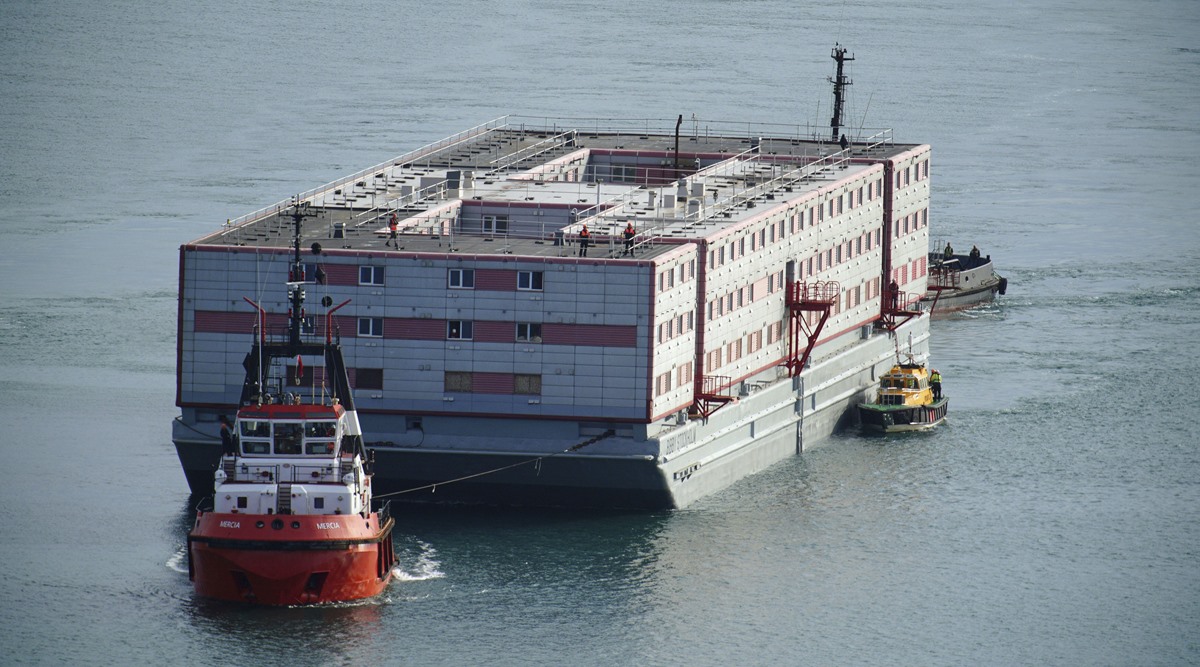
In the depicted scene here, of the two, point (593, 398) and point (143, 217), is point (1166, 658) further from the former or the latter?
point (143, 217)

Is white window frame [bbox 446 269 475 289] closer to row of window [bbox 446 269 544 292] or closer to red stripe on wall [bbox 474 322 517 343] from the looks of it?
row of window [bbox 446 269 544 292]

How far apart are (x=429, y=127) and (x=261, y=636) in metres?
116

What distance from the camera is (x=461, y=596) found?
87.6 m

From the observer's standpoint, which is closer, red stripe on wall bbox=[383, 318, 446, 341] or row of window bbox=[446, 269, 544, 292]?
row of window bbox=[446, 269, 544, 292]

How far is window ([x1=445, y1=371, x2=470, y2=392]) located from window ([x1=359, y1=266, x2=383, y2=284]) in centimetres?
424

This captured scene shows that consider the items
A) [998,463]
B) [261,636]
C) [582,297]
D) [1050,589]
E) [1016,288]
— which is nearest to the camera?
[261,636]

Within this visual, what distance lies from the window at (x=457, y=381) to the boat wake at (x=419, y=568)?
691cm

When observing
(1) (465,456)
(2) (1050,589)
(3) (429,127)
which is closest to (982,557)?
(2) (1050,589)

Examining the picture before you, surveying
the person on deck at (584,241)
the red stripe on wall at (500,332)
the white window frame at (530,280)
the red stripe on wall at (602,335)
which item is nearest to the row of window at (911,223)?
the person on deck at (584,241)

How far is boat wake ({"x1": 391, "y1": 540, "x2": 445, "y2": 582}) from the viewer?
89.4 metres

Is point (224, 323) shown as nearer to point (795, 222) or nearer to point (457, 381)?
point (457, 381)

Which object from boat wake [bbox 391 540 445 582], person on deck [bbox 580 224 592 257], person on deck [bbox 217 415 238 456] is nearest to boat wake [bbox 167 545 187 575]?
person on deck [bbox 217 415 238 456]

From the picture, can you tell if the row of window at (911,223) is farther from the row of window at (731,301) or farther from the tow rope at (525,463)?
the tow rope at (525,463)

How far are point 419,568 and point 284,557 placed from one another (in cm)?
769
